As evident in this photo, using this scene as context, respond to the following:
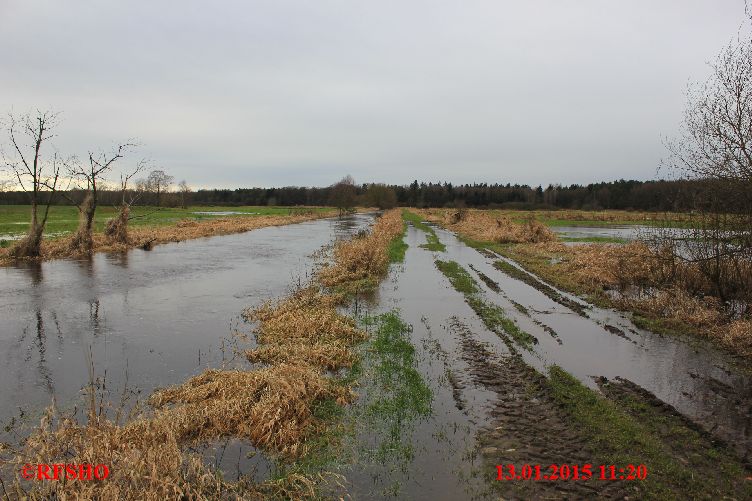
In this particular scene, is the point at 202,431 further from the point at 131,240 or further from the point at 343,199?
the point at 343,199

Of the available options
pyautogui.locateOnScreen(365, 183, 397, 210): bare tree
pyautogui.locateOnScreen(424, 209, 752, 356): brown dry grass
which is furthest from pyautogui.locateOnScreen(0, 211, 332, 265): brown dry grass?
pyautogui.locateOnScreen(365, 183, 397, 210): bare tree

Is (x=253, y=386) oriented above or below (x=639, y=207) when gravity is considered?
below

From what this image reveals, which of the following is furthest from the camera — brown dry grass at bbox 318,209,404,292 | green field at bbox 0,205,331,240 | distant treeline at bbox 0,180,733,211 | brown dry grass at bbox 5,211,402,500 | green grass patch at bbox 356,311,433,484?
distant treeline at bbox 0,180,733,211

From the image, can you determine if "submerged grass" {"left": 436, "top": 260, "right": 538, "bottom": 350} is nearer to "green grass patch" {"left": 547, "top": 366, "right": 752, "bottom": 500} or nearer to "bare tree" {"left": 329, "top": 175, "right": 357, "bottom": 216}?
"green grass patch" {"left": 547, "top": 366, "right": 752, "bottom": 500}

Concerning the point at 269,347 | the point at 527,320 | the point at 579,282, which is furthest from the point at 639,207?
the point at 269,347

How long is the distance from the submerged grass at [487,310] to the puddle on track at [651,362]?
0.96 feet

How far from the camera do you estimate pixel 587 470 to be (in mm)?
5371

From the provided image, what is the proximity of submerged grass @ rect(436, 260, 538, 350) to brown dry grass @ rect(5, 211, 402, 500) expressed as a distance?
425 cm

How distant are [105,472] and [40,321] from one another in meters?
9.89

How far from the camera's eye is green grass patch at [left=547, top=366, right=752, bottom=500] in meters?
4.99

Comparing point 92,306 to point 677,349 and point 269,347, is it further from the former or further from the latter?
point 677,349

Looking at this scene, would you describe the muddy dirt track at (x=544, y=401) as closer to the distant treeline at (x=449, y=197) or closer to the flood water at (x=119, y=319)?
the flood water at (x=119, y=319)

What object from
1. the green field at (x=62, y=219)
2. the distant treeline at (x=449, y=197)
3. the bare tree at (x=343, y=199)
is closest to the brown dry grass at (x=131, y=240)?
the green field at (x=62, y=219)

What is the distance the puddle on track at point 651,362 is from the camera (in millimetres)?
6949
